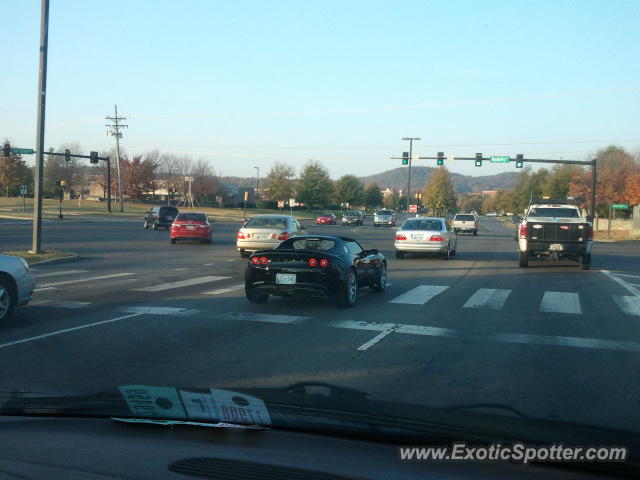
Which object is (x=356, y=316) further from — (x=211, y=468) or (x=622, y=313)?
(x=211, y=468)

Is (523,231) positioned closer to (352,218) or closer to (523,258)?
(523,258)

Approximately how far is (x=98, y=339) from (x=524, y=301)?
8.43 meters

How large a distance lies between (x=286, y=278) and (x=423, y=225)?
14.1 meters

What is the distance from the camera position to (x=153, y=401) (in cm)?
410

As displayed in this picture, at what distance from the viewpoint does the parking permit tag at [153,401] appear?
3.89 m

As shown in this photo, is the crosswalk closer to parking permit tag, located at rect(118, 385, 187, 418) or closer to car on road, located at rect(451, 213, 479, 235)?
parking permit tag, located at rect(118, 385, 187, 418)

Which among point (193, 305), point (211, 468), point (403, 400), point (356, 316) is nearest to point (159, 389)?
point (211, 468)

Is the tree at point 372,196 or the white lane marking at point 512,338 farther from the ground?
the tree at point 372,196

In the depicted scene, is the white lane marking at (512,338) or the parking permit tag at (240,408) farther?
the white lane marking at (512,338)

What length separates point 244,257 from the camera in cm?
2456

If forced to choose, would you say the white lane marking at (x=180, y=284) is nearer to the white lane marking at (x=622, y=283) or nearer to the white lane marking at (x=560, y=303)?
the white lane marking at (x=560, y=303)

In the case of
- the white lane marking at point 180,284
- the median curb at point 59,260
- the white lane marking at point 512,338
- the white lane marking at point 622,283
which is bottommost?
the median curb at point 59,260

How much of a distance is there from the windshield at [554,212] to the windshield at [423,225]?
11.3ft

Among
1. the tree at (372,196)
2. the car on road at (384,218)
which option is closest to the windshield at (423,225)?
the car on road at (384,218)
